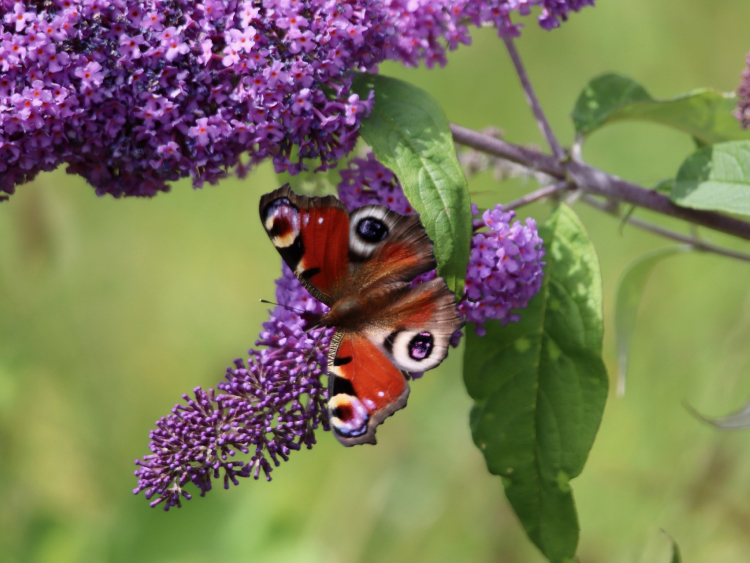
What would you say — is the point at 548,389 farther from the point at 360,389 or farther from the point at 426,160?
the point at 426,160

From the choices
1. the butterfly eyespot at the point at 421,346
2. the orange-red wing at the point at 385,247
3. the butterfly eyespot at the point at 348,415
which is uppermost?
the orange-red wing at the point at 385,247

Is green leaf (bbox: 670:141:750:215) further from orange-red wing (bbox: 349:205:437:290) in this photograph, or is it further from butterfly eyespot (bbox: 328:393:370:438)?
butterfly eyespot (bbox: 328:393:370:438)

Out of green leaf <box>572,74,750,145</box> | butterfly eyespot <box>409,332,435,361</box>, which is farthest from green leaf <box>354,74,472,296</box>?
green leaf <box>572,74,750,145</box>

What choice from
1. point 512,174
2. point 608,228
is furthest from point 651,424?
point 512,174

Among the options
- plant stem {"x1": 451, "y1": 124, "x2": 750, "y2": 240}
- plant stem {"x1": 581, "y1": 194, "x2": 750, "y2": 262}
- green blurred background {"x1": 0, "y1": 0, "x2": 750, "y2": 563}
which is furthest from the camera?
green blurred background {"x1": 0, "y1": 0, "x2": 750, "y2": 563}

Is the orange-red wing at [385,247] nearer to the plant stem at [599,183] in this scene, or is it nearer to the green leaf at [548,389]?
the green leaf at [548,389]

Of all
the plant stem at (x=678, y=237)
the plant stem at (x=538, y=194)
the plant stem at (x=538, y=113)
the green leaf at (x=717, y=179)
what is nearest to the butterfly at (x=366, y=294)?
the plant stem at (x=538, y=194)

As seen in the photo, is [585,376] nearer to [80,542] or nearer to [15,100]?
[15,100]
